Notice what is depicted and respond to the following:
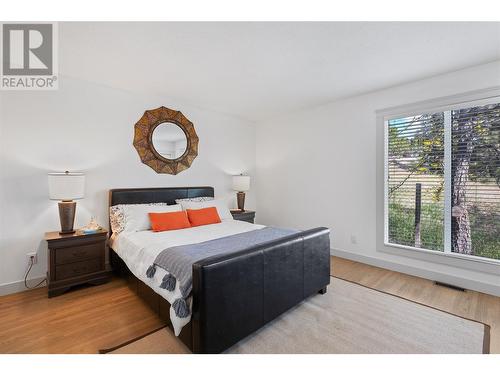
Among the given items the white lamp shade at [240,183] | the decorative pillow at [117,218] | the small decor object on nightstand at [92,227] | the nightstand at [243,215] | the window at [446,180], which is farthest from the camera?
the white lamp shade at [240,183]

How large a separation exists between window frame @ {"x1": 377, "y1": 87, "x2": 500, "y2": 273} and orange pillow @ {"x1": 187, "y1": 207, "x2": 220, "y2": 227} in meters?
2.39

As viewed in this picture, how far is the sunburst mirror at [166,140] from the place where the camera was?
3445mm

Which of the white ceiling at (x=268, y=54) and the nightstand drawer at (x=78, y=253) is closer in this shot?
the white ceiling at (x=268, y=54)

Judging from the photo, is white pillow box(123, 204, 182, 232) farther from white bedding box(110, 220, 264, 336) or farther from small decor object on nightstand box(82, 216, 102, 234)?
small decor object on nightstand box(82, 216, 102, 234)

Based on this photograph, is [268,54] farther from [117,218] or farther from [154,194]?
[117,218]

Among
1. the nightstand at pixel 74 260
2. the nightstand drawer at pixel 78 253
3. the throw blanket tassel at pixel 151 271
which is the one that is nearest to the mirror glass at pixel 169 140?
the nightstand at pixel 74 260

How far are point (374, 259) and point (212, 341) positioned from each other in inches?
108

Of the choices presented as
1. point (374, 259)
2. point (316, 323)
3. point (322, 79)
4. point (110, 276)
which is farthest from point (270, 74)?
point (110, 276)

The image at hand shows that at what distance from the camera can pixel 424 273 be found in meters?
2.91

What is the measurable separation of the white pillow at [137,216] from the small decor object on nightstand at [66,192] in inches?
20.9

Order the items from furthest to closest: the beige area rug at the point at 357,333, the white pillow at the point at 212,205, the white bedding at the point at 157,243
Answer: the white pillow at the point at 212,205 → the white bedding at the point at 157,243 → the beige area rug at the point at 357,333

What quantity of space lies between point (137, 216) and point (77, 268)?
0.81 m

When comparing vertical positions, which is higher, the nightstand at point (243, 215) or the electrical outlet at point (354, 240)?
the nightstand at point (243, 215)

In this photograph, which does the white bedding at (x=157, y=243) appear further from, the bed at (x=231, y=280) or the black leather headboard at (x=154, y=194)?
the black leather headboard at (x=154, y=194)
